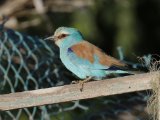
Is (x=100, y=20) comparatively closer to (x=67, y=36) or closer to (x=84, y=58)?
(x=67, y=36)

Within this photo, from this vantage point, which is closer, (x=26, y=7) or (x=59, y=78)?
(x=59, y=78)

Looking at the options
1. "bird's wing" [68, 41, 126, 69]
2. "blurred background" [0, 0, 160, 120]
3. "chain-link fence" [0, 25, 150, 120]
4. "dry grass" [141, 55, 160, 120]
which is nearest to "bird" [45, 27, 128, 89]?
"bird's wing" [68, 41, 126, 69]

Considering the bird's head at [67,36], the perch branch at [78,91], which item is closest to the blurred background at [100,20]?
the bird's head at [67,36]

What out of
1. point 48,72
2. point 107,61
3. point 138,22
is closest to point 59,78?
point 48,72

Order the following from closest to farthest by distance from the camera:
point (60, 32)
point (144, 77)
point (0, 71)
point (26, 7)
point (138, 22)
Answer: point (144, 77), point (60, 32), point (0, 71), point (26, 7), point (138, 22)

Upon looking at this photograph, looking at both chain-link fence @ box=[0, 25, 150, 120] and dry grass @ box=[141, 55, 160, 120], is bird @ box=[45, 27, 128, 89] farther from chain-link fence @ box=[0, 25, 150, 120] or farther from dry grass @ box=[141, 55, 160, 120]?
chain-link fence @ box=[0, 25, 150, 120]

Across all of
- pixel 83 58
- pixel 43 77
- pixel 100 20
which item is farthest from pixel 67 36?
pixel 100 20

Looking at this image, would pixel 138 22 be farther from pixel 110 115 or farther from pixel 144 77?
pixel 144 77
